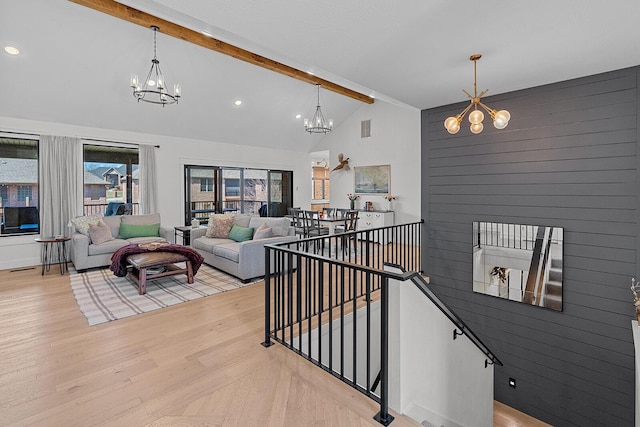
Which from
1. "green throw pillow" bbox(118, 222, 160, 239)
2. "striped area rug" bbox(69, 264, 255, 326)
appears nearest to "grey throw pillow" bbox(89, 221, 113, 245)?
"green throw pillow" bbox(118, 222, 160, 239)

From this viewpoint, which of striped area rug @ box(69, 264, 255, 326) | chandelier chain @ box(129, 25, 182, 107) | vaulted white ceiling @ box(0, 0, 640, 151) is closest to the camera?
vaulted white ceiling @ box(0, 0, 640, 151)

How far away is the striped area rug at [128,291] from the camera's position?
3.59 metres

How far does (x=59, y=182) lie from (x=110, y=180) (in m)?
0.88

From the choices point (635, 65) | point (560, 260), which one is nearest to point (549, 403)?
point (560, 260)

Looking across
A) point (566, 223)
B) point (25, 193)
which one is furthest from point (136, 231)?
point (566, 223)

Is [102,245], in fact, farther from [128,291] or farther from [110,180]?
[110,180]

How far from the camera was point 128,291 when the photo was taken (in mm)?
4273

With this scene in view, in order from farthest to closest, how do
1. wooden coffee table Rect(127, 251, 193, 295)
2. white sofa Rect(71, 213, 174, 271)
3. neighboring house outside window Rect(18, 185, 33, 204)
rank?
neighboring house outside window Rect(18, 185, 33, 204) → white sofa Rect(71, 213, 174, 271) → wooden coffee table Rect(127, 251, 193, 295)

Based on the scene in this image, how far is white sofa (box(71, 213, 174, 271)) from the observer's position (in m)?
5.12

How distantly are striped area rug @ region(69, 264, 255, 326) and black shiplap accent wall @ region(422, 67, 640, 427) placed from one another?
3581 mm

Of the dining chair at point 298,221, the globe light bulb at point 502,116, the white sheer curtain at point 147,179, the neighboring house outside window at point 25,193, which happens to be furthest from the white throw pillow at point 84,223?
the globe light bulb at point 502,116

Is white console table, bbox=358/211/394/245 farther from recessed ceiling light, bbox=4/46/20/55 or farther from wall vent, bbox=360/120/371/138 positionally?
recessed ceiling light, bbox=4/46/20/55

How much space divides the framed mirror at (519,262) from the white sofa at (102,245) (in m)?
5.45

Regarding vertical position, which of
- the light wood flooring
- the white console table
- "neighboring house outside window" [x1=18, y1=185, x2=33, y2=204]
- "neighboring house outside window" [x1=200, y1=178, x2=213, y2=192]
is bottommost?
the light wood flooring
